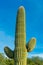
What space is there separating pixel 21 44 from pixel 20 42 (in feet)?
0.37

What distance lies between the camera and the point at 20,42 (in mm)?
11742

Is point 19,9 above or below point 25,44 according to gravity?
above

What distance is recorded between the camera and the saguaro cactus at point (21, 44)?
458 inches

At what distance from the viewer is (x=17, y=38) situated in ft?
38.8

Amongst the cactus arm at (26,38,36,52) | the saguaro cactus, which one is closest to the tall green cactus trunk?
the saguaro cactus

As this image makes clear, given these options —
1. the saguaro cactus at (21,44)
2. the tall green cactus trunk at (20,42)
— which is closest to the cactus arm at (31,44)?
the saguaro cactus at (21,44)

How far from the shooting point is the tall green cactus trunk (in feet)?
38.1

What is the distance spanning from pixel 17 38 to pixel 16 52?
707 mm

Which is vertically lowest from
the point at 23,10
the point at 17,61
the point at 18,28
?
the point at 17,61

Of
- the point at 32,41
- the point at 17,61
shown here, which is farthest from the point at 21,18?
the point at 17,61

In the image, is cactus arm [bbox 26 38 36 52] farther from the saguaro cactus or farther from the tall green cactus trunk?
the tall green cactus trunk

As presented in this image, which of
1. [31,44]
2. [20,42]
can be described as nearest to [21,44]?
[20,42]

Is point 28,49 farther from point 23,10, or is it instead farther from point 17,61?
point 23,10

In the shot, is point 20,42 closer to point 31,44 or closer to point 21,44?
point 21,44
